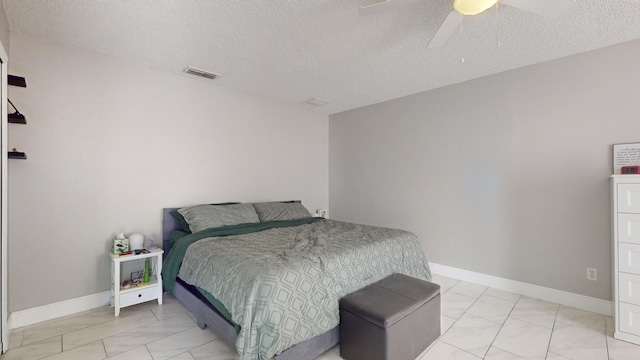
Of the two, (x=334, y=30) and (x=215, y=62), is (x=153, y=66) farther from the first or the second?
(x=334, y=30)

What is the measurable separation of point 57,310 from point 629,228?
15.7ft

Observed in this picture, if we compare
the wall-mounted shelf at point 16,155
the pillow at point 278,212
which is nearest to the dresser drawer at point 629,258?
the pillow at point 278,212

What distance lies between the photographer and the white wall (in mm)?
2381

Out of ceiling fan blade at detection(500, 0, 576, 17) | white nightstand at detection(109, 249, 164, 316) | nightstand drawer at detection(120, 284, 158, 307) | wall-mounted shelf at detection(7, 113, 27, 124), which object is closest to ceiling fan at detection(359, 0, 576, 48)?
ceiling fan blade at detection(500, 0, 576, 17)

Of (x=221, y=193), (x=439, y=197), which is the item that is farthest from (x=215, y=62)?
(x=439, y=197)

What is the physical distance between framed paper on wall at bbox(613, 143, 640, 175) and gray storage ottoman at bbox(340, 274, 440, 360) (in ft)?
6.77

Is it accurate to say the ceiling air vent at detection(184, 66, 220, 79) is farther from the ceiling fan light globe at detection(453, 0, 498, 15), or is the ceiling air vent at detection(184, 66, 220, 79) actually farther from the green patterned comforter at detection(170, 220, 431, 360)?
the ceiling fan light globe at detection(453, 0, 498, 15)

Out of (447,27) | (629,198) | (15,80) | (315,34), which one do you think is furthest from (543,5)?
(15,80)

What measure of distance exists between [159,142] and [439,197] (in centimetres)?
345

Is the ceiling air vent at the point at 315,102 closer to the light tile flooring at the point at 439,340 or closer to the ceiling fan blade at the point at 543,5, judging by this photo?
the ceiling fan blade at the point at 543,5

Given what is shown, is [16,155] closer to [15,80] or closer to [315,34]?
[15,80]

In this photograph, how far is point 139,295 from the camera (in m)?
2.62

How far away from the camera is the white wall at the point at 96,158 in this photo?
2381mm

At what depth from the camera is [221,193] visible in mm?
3615
